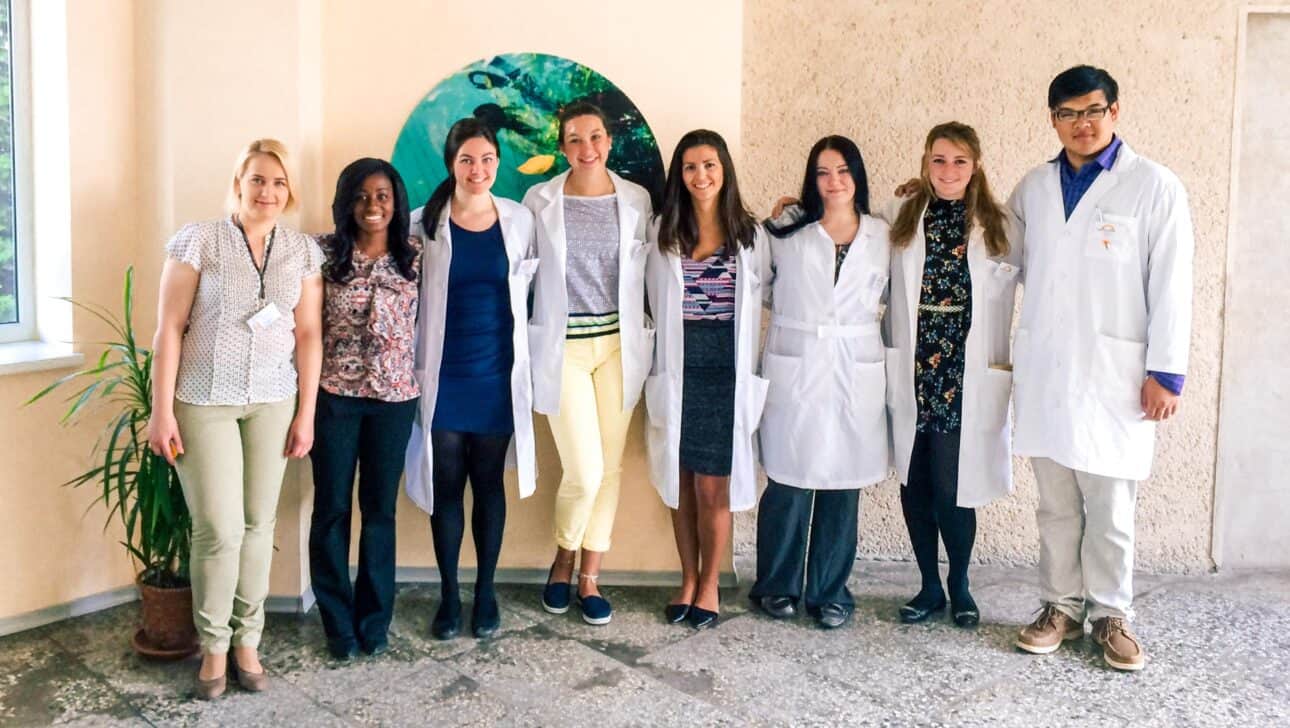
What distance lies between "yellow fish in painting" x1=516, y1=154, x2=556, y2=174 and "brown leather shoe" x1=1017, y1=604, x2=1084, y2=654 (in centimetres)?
205

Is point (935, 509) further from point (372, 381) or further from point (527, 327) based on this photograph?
point (372, 381)

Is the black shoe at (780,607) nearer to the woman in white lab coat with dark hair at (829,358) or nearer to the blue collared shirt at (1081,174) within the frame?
the woman in white lab coat with dark hair at (829,358)

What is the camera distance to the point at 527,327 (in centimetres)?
315

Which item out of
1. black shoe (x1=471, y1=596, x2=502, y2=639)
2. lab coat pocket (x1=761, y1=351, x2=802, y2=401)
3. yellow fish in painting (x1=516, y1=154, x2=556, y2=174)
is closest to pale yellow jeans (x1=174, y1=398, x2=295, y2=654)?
black shoe (x1=471, y1=596, x2=502, y2=639)

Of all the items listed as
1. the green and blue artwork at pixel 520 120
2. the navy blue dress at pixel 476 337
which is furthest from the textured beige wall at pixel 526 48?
the navy blue dress at pixel 476 337

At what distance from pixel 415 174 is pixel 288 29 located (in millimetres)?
569

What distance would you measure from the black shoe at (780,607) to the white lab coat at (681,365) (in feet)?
1.13

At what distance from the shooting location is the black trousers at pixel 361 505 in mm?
2904

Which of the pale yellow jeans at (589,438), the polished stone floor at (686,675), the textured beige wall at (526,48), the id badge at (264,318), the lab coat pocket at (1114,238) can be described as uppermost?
the textured beige wall at (526,48)

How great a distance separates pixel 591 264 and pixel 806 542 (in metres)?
1.13

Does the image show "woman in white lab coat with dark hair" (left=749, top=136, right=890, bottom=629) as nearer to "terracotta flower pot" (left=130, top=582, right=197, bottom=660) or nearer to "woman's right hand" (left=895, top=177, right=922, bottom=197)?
"woman's right hand" (left=895, top=177, right=922, bottom=197)

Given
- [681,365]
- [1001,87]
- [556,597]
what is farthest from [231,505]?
[1001,87]

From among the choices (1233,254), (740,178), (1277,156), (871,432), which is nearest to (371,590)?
(871,432)

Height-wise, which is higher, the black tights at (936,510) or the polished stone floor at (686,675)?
the black tights at (936,510)
